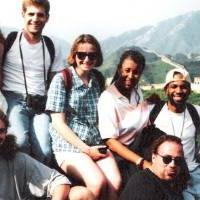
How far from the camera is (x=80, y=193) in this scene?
5023mm

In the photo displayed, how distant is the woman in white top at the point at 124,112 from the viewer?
5750mm

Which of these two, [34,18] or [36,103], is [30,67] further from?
[34,18]

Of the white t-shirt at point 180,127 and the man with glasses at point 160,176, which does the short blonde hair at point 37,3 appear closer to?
the white t-shirt at point 180,127

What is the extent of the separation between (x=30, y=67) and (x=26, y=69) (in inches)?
2.2

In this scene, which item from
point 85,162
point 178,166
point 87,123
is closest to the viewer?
point 178,166

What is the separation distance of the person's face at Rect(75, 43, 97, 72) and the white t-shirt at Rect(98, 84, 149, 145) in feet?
1.29

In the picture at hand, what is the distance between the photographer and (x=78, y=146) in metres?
5.58

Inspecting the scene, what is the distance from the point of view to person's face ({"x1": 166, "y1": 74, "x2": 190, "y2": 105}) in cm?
602

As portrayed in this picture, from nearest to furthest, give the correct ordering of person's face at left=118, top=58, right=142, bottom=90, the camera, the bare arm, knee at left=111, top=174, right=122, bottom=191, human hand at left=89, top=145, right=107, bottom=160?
knee at left=111, top=174, right=122, bottom=191, human hand at left=89, top=145, right=107, bottom=160, the bare arm, person's face at left=118, top=58, right=142, bottom=90, the camera

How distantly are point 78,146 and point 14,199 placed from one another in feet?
3.20

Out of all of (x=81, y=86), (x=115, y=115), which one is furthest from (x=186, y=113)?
(x=81, y=86)

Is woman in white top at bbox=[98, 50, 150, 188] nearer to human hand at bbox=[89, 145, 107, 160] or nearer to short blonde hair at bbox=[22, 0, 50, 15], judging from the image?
human hand at bbox=[89, 145, 107, 160]

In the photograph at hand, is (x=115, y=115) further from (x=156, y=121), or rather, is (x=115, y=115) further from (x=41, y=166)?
(x=41, y=166)

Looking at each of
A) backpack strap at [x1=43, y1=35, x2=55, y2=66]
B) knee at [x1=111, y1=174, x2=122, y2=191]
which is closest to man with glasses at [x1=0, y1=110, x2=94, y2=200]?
knee at [x1=111, y1=174, x2=122, y2=191]
